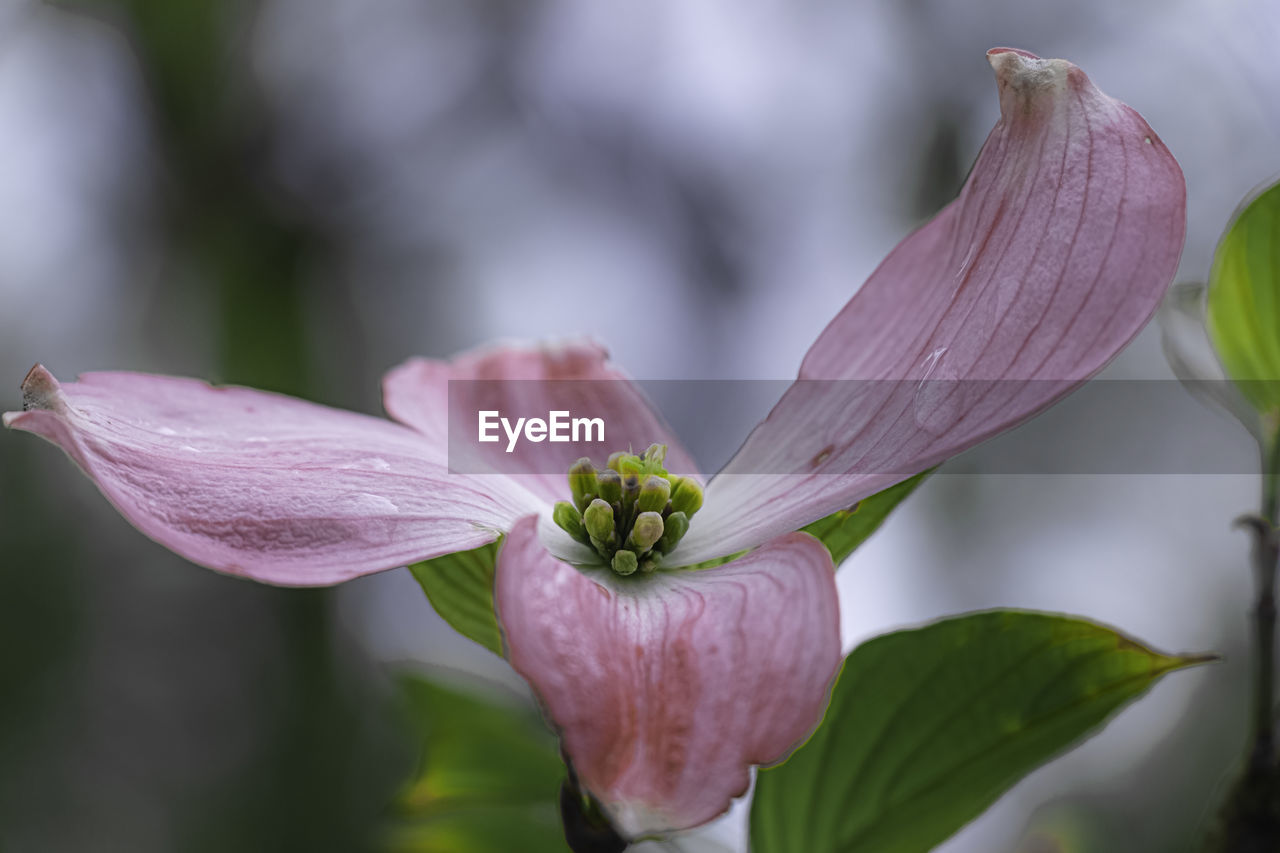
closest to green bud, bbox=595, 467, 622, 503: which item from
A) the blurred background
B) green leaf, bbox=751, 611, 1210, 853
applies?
green leaf, bbox=751, 611, 1210, 853

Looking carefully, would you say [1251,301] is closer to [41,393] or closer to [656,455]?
[656,455]

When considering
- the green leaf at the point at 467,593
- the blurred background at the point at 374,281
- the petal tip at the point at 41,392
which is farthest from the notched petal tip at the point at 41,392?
the blurred background at the point at 374,281

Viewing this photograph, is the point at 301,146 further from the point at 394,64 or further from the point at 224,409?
the point at 224,409

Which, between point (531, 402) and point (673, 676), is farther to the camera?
point (531, 402)

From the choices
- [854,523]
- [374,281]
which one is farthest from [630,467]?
[374,281]

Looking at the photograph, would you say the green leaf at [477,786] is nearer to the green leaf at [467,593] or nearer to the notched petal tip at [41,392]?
the green leaf at [467,593]

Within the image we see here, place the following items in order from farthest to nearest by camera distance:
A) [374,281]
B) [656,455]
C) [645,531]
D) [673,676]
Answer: [374,281] < [656,455] < [645,531] < [673,676]

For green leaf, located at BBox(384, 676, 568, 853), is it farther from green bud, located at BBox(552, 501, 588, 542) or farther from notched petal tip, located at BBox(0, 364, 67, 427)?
notched petal tip, located at BBox(0, 364, 67, 427)
